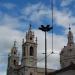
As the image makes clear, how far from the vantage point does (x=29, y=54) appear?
78.8 metres

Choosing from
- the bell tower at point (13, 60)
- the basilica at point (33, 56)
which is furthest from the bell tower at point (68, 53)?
the bell tower at point (13, 60)

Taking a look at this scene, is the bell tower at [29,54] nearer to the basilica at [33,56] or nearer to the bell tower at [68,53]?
the basilica at [33,56]

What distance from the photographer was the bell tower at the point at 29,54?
77938 mm

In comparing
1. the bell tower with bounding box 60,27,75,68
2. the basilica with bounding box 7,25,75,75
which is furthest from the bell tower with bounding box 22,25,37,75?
the bell tower with bounding box 60,27,75,68

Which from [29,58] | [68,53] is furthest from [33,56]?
[68,53]

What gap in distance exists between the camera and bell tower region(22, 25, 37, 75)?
7794cm

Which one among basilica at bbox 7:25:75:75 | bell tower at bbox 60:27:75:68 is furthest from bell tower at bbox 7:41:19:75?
bell tower at bbox 60:27:75:68

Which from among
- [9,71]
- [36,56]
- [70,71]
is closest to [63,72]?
[70,71]

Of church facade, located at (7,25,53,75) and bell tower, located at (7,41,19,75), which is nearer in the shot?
church facade, located at (7,25,53,75)

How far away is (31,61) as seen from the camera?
78.2 m

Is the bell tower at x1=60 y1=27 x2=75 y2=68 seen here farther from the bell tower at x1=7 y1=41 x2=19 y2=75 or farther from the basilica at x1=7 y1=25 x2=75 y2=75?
the bell tower at x1=7 y1=41 x2=19 y2=75

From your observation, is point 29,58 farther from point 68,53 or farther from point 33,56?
point 68,53

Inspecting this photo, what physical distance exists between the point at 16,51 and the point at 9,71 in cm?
544

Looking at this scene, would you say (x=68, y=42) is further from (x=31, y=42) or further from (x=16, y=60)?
(x=16, y=60)
